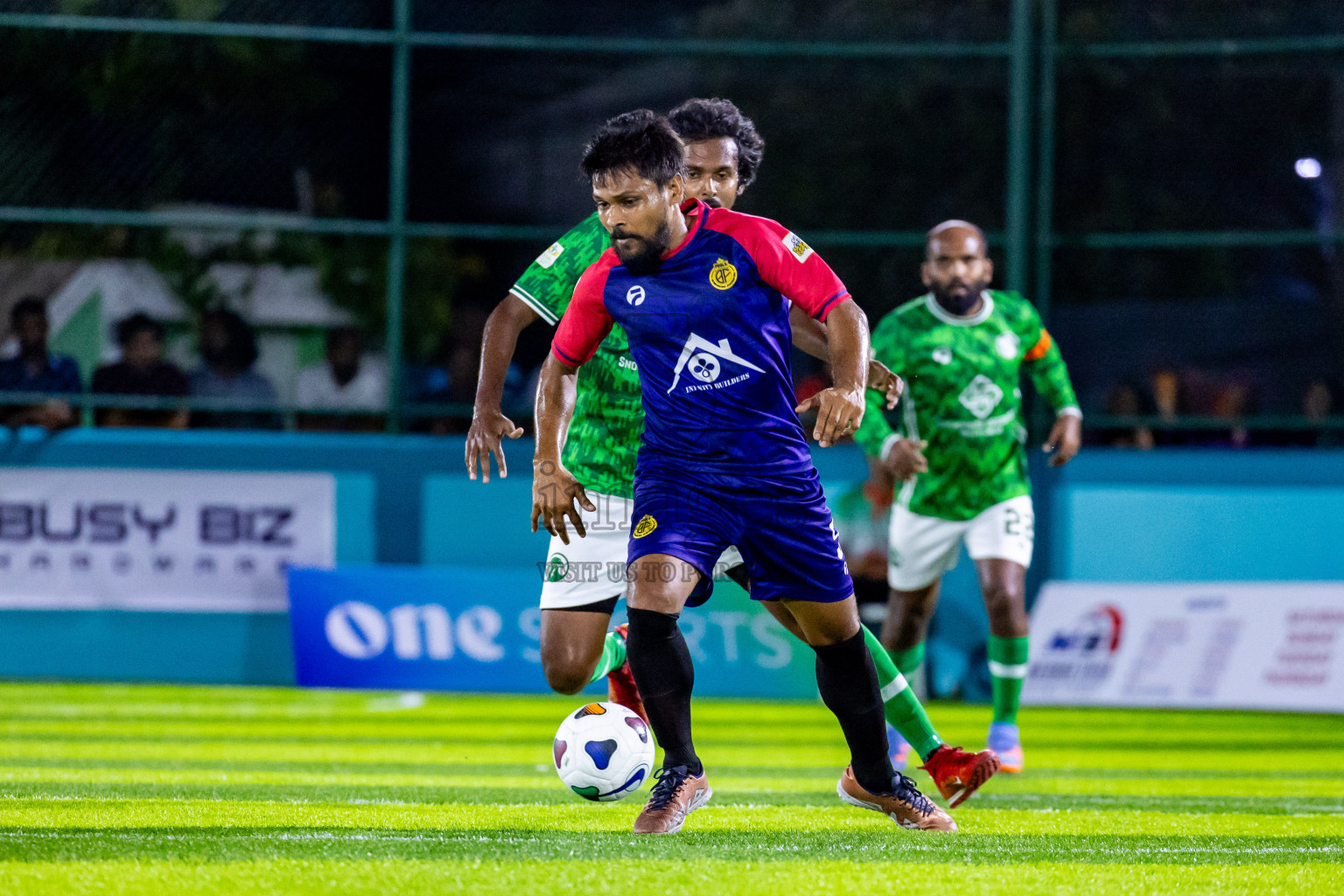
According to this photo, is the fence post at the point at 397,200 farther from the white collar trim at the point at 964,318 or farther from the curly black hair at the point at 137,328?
the white collar trim at the point at 964,318

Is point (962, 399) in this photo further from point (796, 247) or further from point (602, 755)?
point (602, 755)

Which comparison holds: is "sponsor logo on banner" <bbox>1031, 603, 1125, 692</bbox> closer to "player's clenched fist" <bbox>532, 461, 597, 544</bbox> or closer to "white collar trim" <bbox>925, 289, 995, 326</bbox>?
"white collar trim" <bbox>925, 289, 995, 326</bbox>

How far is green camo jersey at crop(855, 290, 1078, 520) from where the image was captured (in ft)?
23.8

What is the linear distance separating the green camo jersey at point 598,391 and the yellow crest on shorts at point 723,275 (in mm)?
998

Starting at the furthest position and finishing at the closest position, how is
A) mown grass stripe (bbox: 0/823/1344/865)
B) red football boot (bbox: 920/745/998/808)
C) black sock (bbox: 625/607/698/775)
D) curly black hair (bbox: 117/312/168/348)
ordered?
curly black hair (bbox: 117/312/168/348)
red football boot (bbox: 920/745/998/808)
black sock (bbox: 625/607/698/775)
mown grass stripe (bbox: 0/823/1344/865)

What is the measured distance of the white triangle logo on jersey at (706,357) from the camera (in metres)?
4.48

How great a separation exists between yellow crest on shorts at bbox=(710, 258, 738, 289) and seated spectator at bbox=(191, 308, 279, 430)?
26.2 ft

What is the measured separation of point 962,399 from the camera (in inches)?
290

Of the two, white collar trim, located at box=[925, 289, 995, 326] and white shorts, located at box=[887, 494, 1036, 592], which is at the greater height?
white collar trim, located at box=[925, 289, 995, 326]

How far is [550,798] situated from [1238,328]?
26.4ft

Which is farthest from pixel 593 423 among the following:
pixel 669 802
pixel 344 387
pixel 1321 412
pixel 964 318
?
pixel 1321 412

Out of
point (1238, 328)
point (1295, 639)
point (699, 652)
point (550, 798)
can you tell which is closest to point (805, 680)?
point (699, 652)

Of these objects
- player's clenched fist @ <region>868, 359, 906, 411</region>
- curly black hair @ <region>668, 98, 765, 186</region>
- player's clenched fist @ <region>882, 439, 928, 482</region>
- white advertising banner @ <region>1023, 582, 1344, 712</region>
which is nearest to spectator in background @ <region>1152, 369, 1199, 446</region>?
white advertising banner @ <region>1023, 582, 1344, 712</region>

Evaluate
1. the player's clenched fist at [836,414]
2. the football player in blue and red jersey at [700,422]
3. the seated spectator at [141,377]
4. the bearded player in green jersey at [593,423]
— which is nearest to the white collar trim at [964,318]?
the bearded player in green jersey at [593,423]
